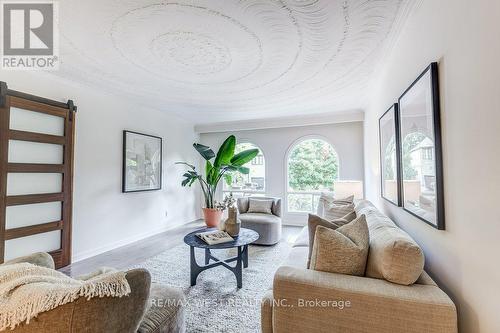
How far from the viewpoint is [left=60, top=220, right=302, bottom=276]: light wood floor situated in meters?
3.08

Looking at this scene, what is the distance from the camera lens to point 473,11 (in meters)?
1.08

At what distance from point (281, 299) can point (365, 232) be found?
72cm

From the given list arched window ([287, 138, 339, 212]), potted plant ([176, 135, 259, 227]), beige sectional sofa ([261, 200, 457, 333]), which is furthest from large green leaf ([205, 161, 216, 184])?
beige sectional sofa ([261, 200, 457, 333])

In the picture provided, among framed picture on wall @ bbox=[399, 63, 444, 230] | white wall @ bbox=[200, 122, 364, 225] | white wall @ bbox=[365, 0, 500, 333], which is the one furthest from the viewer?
white wall @ bbox=[200, 122, 364, 225]

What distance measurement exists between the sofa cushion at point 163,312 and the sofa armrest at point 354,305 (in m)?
0.57

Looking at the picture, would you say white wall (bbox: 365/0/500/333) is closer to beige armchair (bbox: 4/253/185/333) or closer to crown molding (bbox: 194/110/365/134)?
beige armchair (bbox: 4/253/185/333)

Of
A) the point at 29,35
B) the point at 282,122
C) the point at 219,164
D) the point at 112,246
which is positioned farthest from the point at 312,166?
the point at 29,35

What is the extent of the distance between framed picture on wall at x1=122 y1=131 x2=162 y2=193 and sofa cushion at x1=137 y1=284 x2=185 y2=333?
3.00 m

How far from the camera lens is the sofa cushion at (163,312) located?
4.04ft

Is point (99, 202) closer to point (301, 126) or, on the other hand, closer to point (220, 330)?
point (220, 330)

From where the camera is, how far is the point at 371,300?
4.01 ft

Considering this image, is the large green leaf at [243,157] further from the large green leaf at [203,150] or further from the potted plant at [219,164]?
the large green leaf at [203,150]

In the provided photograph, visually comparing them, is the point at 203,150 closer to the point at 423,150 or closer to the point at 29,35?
the point at 29,35

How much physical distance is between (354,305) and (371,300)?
90 millimetres
